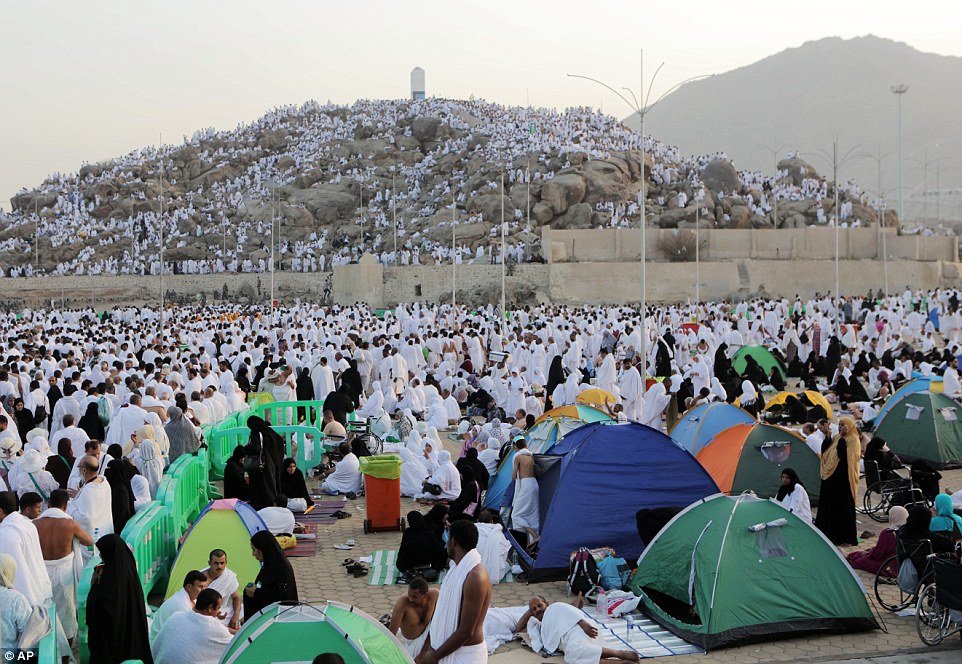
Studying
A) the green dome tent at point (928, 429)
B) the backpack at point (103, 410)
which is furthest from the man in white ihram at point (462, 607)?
the green dome tent at point (928, 429)

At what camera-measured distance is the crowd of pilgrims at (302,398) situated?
6062 millimetres

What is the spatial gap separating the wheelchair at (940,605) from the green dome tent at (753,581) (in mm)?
414

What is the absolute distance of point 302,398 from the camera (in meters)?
17.2

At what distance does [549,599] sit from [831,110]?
166m

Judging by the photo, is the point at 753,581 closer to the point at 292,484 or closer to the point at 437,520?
the point at 437,520

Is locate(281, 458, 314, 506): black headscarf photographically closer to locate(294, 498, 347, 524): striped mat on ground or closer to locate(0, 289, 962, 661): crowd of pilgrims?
locate(0, 289, 962, 661): crowd of pilgrims

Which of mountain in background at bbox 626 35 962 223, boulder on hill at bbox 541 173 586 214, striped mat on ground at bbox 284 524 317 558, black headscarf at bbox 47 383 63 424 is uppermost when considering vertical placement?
mountain in background at bbox 626 35 962 223

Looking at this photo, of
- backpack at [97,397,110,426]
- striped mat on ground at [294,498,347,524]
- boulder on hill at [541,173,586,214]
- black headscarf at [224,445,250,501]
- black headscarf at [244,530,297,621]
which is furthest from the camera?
boulder on hill at [541,173,586,214]

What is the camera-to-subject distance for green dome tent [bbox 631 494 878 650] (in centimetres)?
693

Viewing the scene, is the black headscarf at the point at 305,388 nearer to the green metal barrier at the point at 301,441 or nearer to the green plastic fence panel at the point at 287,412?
the green plastic fence panel at the point at 287,412

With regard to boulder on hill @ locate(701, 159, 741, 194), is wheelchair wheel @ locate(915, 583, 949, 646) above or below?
below

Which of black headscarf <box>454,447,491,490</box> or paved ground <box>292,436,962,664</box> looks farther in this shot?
black headscarf <box>454,447,491,490</box>

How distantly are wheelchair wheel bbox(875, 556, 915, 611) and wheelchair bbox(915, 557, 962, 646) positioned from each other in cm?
52

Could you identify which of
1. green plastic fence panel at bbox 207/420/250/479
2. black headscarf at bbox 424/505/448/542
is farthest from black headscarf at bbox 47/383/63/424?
black headscarf at bbox 424/505/448/542
